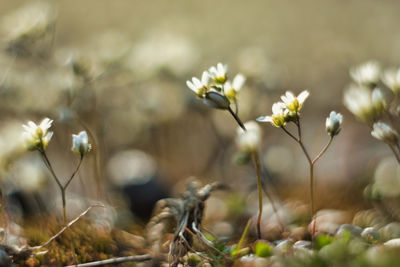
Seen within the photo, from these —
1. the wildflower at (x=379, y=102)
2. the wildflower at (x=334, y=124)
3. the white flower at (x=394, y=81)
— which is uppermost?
the white flower at (x=394, y=81)

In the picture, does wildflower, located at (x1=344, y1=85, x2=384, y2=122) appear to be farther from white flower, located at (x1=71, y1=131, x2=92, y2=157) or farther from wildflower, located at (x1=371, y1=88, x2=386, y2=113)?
white flower, located at (x1=71, y1=131, x2=92, y2=157)

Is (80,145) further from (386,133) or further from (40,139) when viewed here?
(386,133)

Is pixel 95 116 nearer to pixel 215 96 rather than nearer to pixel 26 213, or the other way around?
pixel 26 213

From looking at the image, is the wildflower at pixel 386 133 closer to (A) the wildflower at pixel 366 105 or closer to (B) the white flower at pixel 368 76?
(A) the wildflower at pixel 366 105

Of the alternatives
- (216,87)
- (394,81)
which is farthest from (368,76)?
(216,87)

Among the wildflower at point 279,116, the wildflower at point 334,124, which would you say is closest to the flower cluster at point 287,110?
the wildflower at point 279,116

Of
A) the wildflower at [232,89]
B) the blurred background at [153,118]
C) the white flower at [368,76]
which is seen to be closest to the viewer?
the wildflower at [232,89]

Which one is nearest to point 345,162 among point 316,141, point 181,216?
point 316,141
